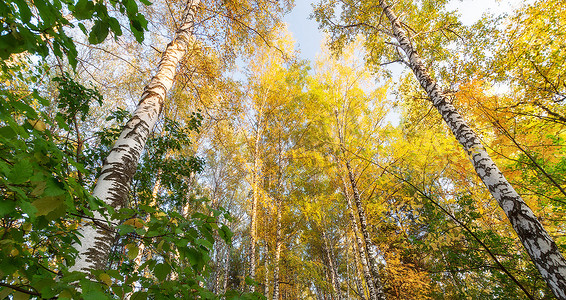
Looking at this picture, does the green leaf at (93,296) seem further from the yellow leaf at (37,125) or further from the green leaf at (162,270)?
the yellow leaf at (37,125)

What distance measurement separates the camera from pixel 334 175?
22.9ft

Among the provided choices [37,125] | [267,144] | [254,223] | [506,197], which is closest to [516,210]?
[506,197]

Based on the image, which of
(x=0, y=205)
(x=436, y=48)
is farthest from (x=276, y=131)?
(x=0, y=205)

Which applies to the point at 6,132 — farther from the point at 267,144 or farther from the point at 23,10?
the point at 267,144

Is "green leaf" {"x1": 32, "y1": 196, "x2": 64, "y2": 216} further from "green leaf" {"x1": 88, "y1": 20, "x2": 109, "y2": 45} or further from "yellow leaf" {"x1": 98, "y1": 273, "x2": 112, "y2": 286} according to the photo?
"green leaf" {"x1": 88, "y1": 20, "x2": 109, "y2": 45}

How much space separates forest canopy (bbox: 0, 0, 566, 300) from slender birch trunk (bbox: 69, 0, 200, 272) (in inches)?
0.6

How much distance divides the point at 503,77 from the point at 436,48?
5.05 ft

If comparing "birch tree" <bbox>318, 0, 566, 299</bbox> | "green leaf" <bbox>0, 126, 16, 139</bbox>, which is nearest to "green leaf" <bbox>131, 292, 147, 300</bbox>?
"green leaf" <bbox>0, 126, 16, 139</bbox>

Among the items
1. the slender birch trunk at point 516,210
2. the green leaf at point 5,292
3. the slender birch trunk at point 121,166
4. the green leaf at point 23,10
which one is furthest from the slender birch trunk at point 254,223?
the green leaf at point 23,10

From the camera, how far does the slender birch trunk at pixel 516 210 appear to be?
2.11m

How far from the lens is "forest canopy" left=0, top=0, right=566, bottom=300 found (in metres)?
0.86

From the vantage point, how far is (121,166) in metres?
1.80

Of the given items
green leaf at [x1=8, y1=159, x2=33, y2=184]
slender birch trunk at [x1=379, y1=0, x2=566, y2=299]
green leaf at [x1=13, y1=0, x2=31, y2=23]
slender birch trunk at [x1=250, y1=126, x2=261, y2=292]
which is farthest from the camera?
slender birch trunk at [x1=250, y1=126, x2=261, y2=292]

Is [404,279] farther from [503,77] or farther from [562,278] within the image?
[503,77]
